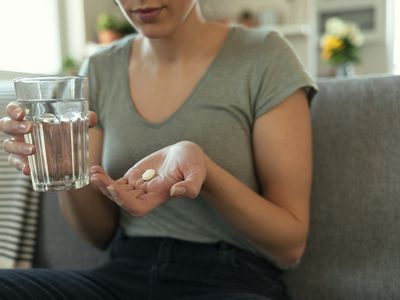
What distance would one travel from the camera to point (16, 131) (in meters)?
0.61

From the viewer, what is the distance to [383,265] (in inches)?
34.2

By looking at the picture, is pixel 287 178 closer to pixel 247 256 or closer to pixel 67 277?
pixel 247 256

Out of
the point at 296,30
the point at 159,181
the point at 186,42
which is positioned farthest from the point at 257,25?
the point at 159,181

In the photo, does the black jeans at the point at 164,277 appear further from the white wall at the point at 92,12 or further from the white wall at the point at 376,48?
the white wall at the point at 376,48

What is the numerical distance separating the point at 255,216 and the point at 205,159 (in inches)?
5.2

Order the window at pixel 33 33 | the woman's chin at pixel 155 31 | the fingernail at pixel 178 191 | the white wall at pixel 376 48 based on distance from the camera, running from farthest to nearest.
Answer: the white wall at pixel 376 48, the window at pixel 33 33, the woman's chin at pixel 155 31, the fingernail at pixel 178 191

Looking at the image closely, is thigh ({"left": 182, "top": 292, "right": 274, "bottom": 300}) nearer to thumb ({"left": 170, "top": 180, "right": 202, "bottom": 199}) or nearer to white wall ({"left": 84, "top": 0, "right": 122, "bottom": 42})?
thumb ({"left": 170, "top": 180, "right": 202, "bottom": 199})

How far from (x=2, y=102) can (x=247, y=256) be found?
456 millimetres

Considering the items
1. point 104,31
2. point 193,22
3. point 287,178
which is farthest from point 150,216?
point 104,31

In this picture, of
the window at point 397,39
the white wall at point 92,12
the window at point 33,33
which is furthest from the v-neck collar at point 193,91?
the window at point 397,39

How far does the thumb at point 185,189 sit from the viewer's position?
Answer: 56 centimetres

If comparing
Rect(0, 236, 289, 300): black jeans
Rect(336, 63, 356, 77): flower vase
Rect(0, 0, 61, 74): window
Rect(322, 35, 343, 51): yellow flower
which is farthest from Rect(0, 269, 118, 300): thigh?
Rect(336, 63, 356, 77): flower vase

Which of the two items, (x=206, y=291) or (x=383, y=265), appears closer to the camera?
(x=206, y=291)

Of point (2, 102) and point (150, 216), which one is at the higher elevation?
point (2, 102)
